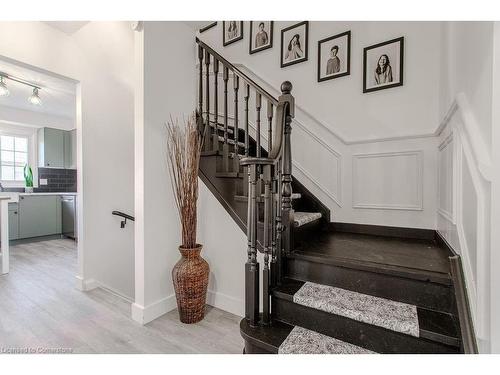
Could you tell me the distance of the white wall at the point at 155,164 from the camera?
1.96m

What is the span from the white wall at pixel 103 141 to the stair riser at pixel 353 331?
6.61 feet

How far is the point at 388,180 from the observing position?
2221mm

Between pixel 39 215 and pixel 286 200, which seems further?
pixel 39 215

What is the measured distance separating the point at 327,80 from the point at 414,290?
2027 millimetres

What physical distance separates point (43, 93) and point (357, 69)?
16.5ft

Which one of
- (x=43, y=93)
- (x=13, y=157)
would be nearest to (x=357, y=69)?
(x=43, y=93)

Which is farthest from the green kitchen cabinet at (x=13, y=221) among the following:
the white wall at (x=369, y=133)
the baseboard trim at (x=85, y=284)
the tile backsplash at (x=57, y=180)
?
the white wall at (x=369, y=133)

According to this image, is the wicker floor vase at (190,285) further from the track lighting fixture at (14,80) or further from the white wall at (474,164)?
the track lighting fixture at (14,80)

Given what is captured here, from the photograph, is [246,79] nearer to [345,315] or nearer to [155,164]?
[155,164]

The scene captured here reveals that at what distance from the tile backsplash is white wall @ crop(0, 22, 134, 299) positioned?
392 centimetres

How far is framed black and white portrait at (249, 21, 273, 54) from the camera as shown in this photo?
2.84 metres

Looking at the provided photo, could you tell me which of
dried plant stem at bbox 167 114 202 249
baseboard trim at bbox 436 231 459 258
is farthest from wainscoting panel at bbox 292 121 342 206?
dried plant stem at bbox 167 114 202 249
